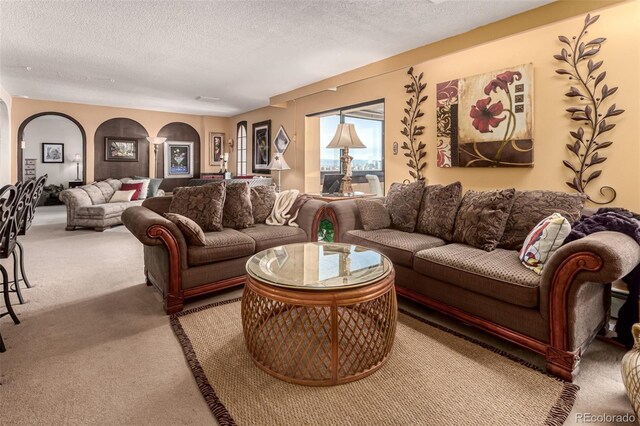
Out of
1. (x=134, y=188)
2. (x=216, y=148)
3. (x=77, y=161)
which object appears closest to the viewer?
(x=134, y=188)

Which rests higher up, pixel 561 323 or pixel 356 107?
pixel 356 107

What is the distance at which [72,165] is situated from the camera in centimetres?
1052

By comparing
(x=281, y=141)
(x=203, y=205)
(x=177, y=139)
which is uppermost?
(x=177, y=139)

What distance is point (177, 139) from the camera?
9195mm

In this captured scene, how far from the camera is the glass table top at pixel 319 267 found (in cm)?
184

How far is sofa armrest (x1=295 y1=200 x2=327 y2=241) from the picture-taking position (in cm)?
351

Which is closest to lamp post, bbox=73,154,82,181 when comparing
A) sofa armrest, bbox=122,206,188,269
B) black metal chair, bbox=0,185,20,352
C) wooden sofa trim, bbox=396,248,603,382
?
black metal chair, bbox=0,185,20,352

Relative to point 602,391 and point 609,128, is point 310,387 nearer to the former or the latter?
point 602,391

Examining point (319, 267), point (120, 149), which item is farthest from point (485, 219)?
point (120, 149)

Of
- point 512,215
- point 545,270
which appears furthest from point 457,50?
point 545,270

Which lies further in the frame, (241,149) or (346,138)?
(241,149)

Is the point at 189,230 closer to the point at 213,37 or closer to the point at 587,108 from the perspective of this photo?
the point at 213,37

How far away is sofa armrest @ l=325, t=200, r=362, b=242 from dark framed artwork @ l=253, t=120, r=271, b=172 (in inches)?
178

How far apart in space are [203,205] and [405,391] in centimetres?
235
